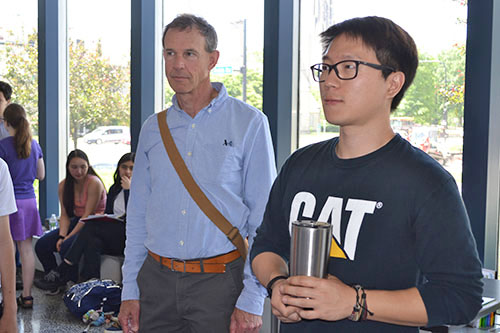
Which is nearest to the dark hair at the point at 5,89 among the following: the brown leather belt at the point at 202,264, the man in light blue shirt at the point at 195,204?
the man in light blue shirt at the point at 195,204

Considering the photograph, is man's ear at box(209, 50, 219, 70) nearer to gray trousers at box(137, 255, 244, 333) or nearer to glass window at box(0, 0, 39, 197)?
gray trousers at box(137, 255, 244, 333)

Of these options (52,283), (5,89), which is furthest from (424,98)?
(5,89)

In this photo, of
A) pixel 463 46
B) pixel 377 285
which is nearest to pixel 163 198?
pixel 377 285

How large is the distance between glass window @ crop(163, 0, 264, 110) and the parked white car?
5.04 ft

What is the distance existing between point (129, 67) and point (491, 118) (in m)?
3.82

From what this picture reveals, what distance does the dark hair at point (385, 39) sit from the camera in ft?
4.04

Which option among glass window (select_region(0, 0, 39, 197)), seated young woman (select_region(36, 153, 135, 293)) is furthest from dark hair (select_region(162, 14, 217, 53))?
glass window (select_region(0, 0, 39, 197))

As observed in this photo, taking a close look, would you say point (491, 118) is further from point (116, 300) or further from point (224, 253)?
point (116, 300)

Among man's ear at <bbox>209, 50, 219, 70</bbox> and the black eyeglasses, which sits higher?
man's ear at <bbox>209, 50, 219, 70</bbox>

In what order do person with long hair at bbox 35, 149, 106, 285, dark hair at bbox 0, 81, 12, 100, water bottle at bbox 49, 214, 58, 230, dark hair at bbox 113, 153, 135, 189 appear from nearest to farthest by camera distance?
dark hair at bbox 113, 153, 135, 189
dark hair at bbox 0, 81, 12, 100
person with long hair at bbox 35, 149, 106, 285
water bottle at bbox 49, 214, 58, 230

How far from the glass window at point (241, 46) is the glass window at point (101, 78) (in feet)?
4.72

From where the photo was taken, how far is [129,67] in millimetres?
5918

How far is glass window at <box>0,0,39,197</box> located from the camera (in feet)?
22.6

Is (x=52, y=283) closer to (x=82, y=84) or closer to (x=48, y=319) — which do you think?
(x=48, y=319)
